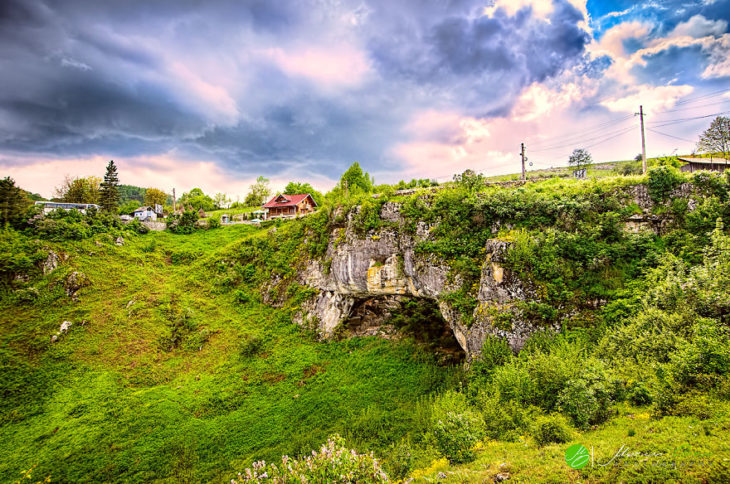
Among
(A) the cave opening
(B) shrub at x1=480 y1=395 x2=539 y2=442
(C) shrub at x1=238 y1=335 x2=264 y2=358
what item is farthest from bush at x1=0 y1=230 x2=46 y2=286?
(B) shrub at x1=480 y1=395 x2=539 y2=442

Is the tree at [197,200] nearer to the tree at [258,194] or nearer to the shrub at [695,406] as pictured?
the tree at [258,194]

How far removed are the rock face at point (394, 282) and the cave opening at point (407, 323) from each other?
20 centimetres

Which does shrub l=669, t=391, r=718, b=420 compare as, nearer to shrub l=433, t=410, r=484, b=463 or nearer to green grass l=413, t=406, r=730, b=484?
green grass l=413, t=406, r=730, b=484

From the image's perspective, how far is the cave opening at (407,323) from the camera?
20.0 metres

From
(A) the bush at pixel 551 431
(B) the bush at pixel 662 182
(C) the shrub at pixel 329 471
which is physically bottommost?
(A) the bush at pixel 551 431

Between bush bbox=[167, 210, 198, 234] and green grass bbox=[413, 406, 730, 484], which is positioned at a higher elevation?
bush bbox=[167, 210, 198, 234]

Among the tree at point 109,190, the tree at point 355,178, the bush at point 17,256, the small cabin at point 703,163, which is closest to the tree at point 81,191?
the tree at point 109,190

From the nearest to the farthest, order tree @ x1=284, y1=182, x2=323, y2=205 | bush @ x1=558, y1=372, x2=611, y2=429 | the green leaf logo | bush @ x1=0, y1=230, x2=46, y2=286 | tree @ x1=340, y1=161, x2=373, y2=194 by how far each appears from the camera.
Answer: the green leaf logo → bush @ x1=558, y1=372, x2=611, y2=429 → bush @ x1=0, y1=230, x2=46, y2=286 → tree @ x1=340, y1=161, x2=373, y2=194 → tree @ x1=284, y1=182, x2=323, y2=205

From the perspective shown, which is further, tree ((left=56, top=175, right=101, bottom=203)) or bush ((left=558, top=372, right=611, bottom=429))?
tree ((left=56, top=175, right=101, bottom=203))

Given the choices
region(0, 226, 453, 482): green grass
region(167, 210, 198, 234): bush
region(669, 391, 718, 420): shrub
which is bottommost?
region(0, 226, 453, 482): green grass

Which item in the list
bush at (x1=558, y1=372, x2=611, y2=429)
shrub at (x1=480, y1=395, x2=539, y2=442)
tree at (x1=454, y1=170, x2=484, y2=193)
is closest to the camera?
bush at (x1=558, y1=372, x2=611, y2=429)

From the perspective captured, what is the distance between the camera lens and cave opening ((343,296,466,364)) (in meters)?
20.0

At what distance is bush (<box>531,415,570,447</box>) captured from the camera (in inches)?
322

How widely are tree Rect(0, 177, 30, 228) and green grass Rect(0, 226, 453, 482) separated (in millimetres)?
6348
